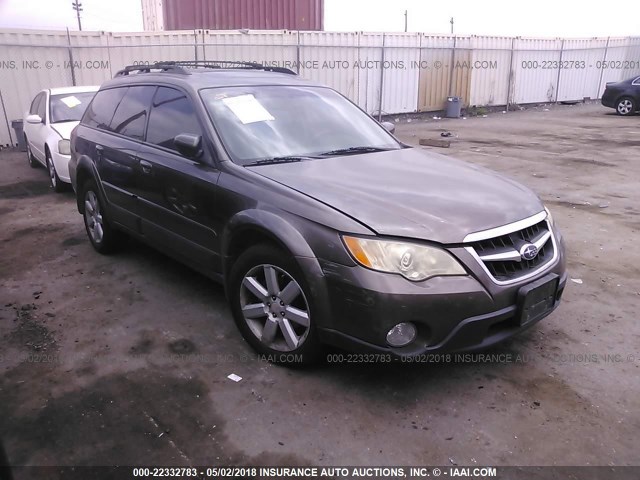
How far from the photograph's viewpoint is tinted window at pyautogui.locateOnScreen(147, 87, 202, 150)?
378 centimetres

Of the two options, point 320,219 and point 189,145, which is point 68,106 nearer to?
point 189,145

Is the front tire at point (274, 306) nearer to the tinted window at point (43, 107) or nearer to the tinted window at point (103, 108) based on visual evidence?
the tinted window at point (103, 108)

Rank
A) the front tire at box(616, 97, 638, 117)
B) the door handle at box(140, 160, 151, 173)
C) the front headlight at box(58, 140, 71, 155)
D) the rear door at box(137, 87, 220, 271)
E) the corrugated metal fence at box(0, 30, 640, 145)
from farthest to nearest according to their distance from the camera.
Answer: the front tire at box(616, 97, 638, 117) < the corrugated metal fence at box(0, 30, 640, 145) < the front headlight at box(58, 140, 71, 155) < the door handle at box(140, 160, 151, 173) < the rear door at box(137, 87, 220, 271)

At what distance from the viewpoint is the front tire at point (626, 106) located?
18.5 m

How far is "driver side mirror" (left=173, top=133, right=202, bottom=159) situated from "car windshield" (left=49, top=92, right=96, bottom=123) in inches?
214

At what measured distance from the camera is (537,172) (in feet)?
30.3

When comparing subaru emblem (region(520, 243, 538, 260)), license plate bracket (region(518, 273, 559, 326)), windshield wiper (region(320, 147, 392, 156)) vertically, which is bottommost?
license plate bracket (region(518, 273, 559, 326))

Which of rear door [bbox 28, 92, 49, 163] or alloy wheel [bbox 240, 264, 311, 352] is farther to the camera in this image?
rear door [bbox 28, 92, 49, 163]

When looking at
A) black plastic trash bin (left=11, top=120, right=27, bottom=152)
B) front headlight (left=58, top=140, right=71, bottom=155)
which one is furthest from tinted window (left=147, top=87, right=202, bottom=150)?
black plastic trash bin (left=11, top=120, right=27, bottom=152)

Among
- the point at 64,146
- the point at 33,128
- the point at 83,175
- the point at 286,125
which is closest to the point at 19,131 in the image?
the point at 33,128

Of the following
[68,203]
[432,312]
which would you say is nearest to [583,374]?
[432,312]

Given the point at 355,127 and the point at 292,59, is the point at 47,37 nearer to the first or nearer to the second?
the point at 292,59

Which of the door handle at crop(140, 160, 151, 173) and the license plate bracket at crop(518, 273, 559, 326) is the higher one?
the door handle at crop(140, 160, 151, 173)

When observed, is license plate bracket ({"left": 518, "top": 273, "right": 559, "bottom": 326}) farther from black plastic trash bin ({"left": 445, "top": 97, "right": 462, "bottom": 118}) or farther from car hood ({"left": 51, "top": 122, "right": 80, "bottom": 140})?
black plastic trash bin ({"left": 445, "top": 97, "right": 462, "bottom": 118})
